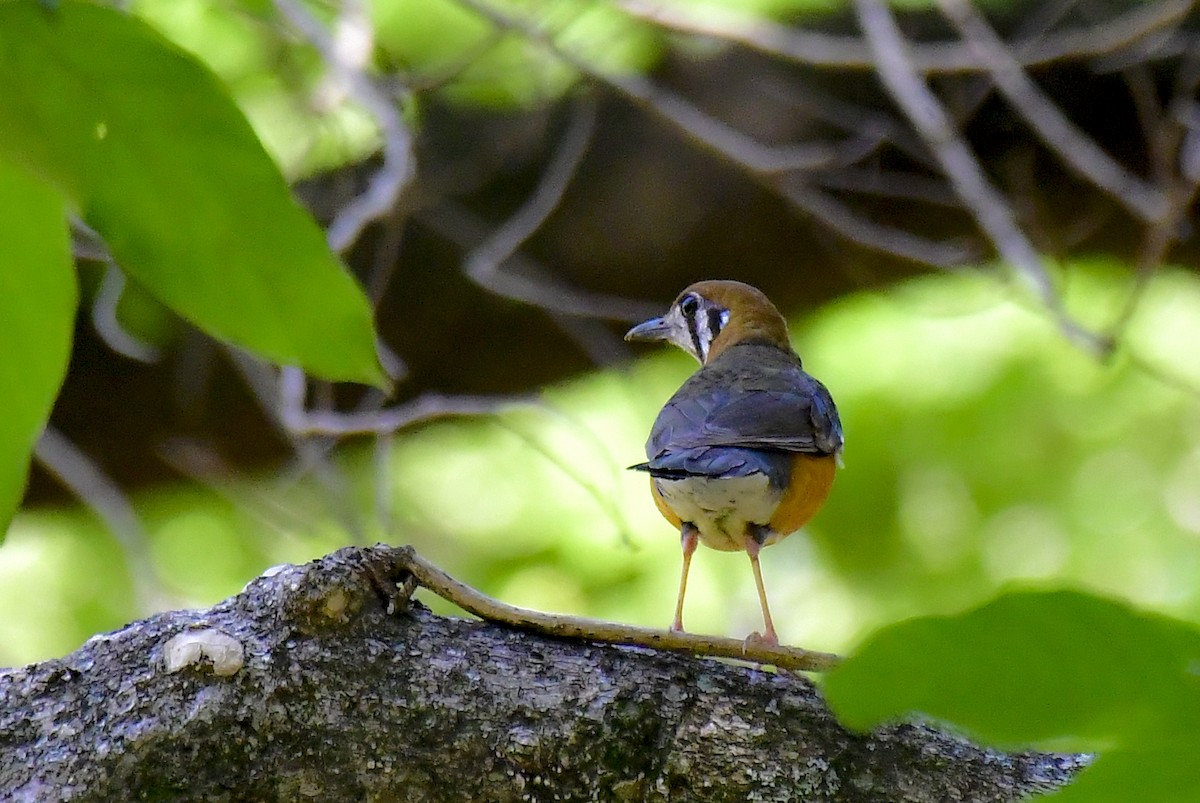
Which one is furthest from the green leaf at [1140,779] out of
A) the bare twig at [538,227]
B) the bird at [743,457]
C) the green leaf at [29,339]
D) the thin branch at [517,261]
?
the thin branch at [517,261]

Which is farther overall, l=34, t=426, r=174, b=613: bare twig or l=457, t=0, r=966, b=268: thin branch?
l=34, t=426, r=174, b=613: bare twig

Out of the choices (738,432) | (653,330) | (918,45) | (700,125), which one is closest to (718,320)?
(653,330)

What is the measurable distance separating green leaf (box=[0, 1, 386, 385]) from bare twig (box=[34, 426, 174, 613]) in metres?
3.41

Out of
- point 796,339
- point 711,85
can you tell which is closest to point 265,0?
point 711,85

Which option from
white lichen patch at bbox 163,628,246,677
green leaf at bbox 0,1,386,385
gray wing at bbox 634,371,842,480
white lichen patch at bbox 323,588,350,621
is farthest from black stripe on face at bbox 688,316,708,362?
green leaf at bbox 0,1,386,385

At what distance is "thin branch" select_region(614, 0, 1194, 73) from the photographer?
338 centimetres

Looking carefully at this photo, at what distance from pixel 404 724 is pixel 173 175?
0.93 m

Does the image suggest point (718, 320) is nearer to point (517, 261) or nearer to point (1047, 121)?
point (517, 261)

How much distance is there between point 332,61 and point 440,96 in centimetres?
109

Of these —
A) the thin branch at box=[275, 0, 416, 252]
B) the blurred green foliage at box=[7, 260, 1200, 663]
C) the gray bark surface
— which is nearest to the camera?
the gray bark surface

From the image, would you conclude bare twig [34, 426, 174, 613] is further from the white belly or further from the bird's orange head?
the white belly

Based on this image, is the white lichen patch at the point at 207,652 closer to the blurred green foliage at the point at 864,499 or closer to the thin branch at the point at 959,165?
the thin branch at the point at 959,165

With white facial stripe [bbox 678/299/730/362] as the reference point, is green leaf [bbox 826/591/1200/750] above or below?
below

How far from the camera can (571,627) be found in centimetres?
148
